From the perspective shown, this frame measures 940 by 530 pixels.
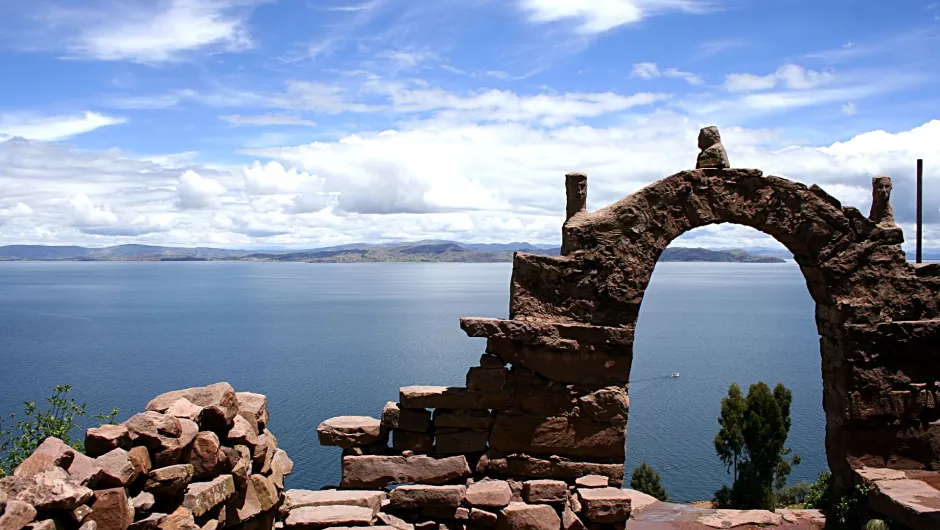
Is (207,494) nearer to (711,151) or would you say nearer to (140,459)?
(140,459)

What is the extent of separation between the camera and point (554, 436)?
8.94 metres

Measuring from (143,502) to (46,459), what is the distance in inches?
33.9

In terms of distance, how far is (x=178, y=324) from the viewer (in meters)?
72.8

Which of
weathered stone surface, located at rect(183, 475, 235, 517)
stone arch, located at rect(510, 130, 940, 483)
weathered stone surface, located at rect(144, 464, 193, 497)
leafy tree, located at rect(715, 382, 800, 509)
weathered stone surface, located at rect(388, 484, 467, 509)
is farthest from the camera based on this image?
leafy tree, located at rect(715, 382, 800, 509)

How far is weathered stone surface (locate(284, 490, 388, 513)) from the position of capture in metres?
8.24

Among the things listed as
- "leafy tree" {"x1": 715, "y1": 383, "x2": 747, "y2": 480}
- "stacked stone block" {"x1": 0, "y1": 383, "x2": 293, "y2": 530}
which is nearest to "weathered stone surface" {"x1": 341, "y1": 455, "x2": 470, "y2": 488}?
"stacked stone block" {"x1": 0, "y1": 383, "x2": 293, "y2": 530}

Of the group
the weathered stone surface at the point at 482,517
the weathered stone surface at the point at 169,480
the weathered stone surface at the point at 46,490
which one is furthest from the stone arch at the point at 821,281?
the weathered stone surface at the point at 46,490

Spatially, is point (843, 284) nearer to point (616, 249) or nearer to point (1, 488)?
point (616, 249)

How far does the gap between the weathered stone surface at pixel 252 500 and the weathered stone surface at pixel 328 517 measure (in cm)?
45

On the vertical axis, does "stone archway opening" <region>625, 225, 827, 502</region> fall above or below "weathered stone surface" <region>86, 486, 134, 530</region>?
below

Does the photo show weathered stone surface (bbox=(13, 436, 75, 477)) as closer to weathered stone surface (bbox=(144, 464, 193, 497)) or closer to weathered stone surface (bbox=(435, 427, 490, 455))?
weathered stone surface (bbox=(144, 464, 193, 497))

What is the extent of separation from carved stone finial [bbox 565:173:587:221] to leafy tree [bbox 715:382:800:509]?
25279 millimetres

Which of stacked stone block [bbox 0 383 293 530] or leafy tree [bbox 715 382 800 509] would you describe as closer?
stacked stone block [bbox 0 383 293 530]

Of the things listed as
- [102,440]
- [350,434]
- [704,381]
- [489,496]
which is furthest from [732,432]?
[102,440]
